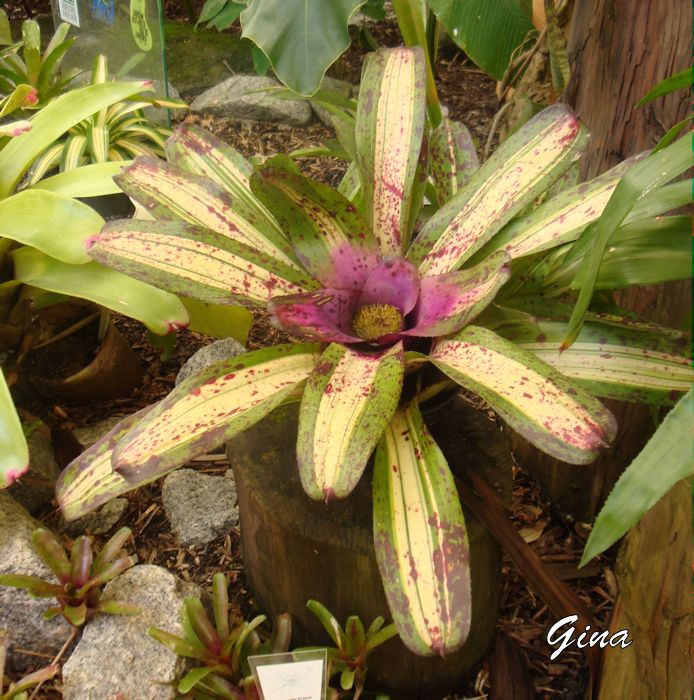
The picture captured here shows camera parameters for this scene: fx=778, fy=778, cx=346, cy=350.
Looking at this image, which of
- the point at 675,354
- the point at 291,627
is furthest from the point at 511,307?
the point at 291,627

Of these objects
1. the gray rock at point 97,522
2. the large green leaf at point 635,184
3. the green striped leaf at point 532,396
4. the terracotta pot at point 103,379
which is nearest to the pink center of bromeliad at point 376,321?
the green striped leaf at point 532,396

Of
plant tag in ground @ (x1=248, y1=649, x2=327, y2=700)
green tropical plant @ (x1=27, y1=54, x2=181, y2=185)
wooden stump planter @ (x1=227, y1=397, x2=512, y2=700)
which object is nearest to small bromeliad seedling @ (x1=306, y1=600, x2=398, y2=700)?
wooden stump planter @ (x1=227, y1=397, x2=512, y2=700)

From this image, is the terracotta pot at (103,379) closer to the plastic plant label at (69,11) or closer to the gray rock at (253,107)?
the plastic plant label at (69,11)

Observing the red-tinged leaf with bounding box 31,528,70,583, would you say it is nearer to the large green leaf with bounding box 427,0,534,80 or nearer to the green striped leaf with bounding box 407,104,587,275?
the green striped leaf with bounding box 407,104,587,275

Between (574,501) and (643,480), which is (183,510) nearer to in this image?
(574,501)

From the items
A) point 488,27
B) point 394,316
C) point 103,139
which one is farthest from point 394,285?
point 103,139

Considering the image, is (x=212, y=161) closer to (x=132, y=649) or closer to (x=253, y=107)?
(x=132, y=649)
